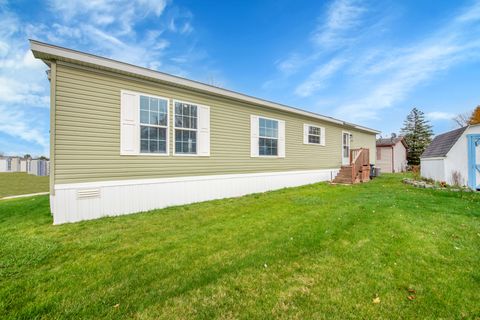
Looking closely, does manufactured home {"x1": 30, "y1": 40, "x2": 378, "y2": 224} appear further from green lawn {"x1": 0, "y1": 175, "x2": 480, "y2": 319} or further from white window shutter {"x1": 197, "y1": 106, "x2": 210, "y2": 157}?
green lawn {"x1": 0, "y1": 175, "x2": 480, "y2": 319}

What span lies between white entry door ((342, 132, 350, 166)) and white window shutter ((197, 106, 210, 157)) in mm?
9720

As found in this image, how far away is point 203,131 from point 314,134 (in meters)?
6.75

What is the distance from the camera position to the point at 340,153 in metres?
13.3

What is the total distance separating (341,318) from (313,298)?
31cm

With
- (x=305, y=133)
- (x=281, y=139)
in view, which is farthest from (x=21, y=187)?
(x=305, y=133)

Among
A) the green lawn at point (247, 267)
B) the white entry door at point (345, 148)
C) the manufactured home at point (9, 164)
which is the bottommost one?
the green lawn at point (247, 267)

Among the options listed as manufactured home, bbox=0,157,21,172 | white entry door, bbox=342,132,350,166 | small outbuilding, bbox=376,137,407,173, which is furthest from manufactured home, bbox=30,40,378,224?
manufactured home, bbox=0,157,21,172

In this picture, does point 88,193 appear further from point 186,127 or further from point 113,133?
point 186,127

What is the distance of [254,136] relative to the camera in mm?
8859

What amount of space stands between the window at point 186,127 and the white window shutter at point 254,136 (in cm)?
247

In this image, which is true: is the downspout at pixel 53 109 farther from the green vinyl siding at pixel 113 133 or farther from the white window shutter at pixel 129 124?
the white window shutter at pixel 129 124

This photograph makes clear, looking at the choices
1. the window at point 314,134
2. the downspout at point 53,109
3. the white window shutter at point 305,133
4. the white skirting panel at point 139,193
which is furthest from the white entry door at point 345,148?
the downspout at point 53,109

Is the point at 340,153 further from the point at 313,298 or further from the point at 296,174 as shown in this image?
the point at 313,298

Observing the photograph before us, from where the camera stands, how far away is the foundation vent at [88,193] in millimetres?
5185
